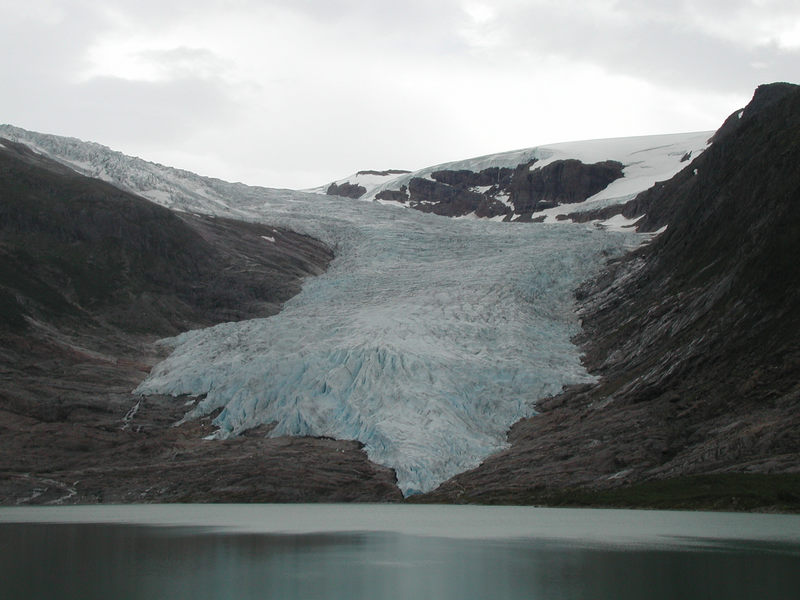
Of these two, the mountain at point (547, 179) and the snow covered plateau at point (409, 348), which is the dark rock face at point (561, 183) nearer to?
the mountain at point (547, 179)

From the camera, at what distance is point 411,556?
26094 mm

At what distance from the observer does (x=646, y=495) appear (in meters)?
38.9

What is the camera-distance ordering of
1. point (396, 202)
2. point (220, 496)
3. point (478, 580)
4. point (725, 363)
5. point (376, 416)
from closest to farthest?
point (478, 580)
point (725, 363)
point (220, 496)
point (376, 416)
point (396, 202)

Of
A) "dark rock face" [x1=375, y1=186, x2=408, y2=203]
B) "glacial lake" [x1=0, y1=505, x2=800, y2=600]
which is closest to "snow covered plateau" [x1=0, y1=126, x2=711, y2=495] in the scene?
"glacial lake" [x1=0, y1=505, x2=800, y2=600]

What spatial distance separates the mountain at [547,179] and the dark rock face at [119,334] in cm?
4519

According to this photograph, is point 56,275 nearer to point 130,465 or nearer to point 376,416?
point 130,465

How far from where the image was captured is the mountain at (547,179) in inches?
4813

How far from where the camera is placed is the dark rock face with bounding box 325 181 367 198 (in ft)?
536

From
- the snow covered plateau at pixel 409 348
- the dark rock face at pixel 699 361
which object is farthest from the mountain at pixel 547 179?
the dark rock face at pixel 699 361

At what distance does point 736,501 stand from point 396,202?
371 feet

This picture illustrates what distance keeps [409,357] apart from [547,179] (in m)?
78.9

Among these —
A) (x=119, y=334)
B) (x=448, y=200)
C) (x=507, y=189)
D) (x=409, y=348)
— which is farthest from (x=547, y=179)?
(x=409, y=348)

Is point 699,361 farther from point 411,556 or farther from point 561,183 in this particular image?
point 561,183

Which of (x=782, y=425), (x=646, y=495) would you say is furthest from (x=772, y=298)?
(x=646, y=495)
